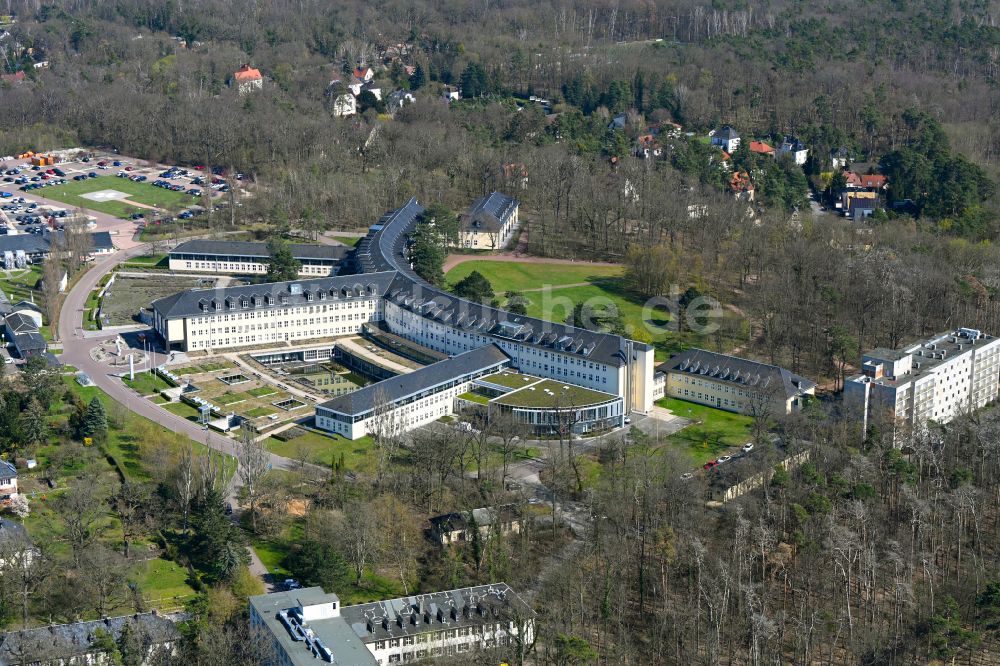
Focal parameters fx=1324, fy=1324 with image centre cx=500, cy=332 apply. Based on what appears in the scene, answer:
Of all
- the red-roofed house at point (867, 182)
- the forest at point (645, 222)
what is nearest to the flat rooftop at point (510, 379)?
the forest at point (645, 222)

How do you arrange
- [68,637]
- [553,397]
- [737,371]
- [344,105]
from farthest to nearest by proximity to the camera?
1. [344,105]
2. [737,371]
3. [553,397]
4. [68,637]

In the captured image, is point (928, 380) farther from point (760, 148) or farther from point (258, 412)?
point (760, 148)

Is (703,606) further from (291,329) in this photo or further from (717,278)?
(717,278)

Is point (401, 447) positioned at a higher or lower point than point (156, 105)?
lower

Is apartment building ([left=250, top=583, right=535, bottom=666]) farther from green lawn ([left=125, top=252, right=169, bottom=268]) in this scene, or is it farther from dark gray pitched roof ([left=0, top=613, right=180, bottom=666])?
green lawn ([left=125, top=252, right=169, bottom=268])

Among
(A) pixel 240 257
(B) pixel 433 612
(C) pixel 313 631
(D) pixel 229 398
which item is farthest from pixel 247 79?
(C) pixel 313 631

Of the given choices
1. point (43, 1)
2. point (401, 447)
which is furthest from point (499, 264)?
point (43, 1)
